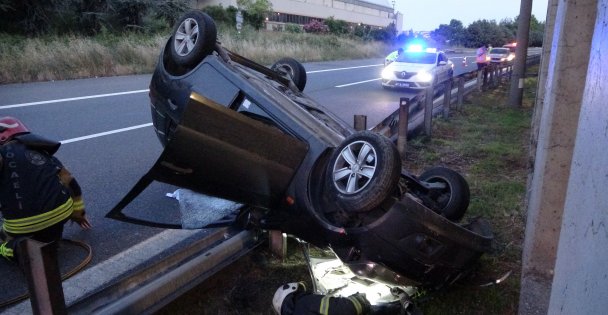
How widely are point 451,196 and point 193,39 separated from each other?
6.96ft

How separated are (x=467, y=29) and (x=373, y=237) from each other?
73851mm

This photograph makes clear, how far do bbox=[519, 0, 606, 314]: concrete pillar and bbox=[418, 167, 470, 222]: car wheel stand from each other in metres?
0.47

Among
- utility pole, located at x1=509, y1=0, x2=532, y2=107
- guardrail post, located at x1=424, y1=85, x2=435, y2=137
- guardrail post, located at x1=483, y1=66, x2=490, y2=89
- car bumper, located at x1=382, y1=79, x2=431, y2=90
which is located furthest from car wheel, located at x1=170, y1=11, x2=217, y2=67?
guardrail post, located at x1=483, y1=66, x2=490, y2=89

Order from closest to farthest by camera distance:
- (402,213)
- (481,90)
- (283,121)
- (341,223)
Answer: (402,213) < (341,223) < (283,121) < (481,90)

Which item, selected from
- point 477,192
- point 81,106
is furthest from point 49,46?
point 477,192

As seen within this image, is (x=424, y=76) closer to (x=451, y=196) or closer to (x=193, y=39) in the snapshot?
(x=451, y=196)

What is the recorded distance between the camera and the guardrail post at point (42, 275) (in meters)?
2.00

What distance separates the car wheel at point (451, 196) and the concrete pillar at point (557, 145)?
47 centimetres

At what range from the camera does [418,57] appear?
16797mm

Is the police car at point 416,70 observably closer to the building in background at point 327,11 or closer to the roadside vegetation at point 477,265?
the roadside vegetation at point 477,265

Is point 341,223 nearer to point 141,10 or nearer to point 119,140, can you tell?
point 119,140

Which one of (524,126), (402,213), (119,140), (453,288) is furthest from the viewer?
(524,126)

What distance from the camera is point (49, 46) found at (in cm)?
1573

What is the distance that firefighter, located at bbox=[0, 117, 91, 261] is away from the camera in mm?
3514
